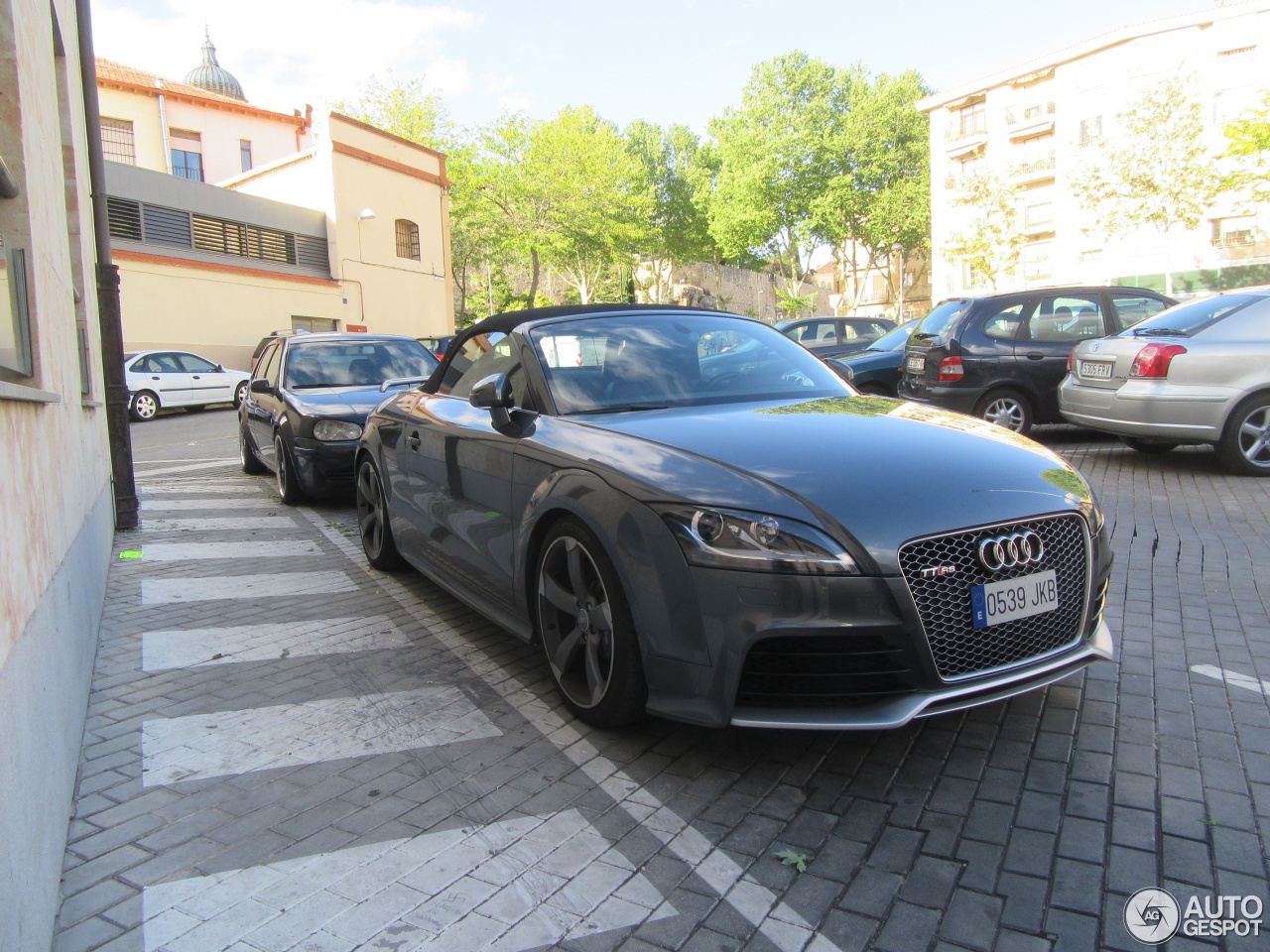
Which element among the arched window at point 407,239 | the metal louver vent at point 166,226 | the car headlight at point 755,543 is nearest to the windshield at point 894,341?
the car headlight at point 755,543

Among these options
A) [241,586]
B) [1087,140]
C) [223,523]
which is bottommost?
[241,586]

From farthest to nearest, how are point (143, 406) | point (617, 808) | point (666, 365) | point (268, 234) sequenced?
point (268, 234) < point (143, 406) < point (666, 365) < point (617, 808)

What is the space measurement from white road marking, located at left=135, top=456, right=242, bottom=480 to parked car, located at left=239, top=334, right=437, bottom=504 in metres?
1.39

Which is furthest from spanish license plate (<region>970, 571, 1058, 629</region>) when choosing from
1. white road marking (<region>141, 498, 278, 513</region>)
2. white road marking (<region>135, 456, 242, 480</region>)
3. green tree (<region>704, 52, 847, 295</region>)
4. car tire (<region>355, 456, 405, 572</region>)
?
green tree (<region>704, 52, 847, 295</region>)

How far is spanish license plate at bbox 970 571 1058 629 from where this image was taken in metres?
2.78

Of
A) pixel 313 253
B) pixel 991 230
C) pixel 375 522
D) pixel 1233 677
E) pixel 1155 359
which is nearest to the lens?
pixel 1233 677

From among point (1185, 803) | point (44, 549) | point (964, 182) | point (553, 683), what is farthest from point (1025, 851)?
point (964, 182)

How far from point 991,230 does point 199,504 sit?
45328 mm

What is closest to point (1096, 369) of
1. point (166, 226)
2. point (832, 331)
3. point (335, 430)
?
point (335, 430)

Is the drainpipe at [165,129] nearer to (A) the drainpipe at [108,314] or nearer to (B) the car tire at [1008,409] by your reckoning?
(A) the drainpipe at [108,314]

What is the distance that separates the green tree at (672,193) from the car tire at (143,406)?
46.6 metres

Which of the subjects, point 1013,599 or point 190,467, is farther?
point 190,467

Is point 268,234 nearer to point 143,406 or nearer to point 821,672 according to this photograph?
point 143,406

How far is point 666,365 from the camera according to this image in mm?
4184
